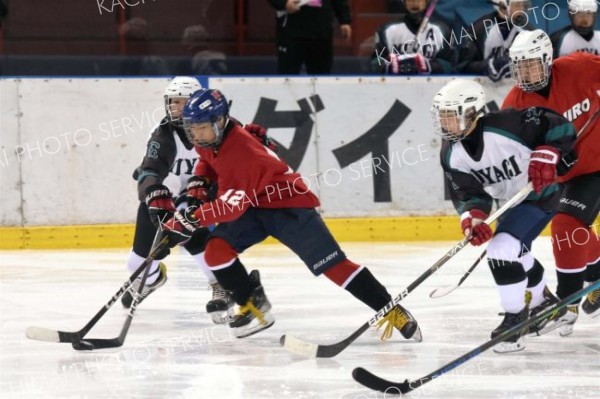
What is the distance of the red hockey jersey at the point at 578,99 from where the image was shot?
4609 mm

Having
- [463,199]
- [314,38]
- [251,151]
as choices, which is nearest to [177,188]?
[251,151]

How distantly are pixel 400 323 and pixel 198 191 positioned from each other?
85cm

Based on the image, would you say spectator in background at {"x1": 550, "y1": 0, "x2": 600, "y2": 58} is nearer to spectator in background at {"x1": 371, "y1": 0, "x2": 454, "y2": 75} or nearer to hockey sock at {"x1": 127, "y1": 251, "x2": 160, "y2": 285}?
spectator in background at {"x1": 371, "y1": 0, "x2": 454, "y2": 75}

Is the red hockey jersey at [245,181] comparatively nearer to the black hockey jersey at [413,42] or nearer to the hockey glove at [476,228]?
the hockey glove at [476,228]

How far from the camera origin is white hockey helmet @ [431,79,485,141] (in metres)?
4.05

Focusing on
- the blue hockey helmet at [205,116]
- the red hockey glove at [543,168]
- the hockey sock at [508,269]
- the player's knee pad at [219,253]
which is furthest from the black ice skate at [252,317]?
the red hockey glove at [543,168]

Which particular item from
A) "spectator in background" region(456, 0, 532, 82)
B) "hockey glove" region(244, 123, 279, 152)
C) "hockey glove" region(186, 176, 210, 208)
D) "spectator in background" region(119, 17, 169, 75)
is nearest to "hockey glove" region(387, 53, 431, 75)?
"spectator in background" region(456, 0, 532, 82)

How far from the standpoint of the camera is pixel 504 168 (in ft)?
13.7

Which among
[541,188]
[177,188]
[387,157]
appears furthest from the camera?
[387,157]

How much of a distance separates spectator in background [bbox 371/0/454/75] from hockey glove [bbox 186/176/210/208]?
9.50 ft

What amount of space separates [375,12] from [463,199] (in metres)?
3.75

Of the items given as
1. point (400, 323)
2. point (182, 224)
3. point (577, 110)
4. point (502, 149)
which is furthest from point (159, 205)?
point (577, 110)

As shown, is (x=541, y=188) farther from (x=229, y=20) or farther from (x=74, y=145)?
(x=229, y=20)

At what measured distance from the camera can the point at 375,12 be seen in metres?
7.77
